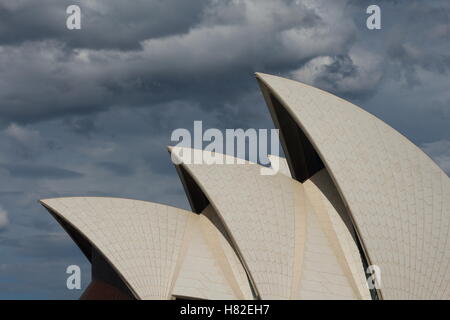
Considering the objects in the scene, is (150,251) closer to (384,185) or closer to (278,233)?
(278,233)

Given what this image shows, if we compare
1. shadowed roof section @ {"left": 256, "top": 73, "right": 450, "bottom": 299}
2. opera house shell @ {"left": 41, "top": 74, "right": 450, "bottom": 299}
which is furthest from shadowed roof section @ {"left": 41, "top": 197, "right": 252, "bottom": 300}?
shadowed roof section @ {"left": 256, "top": 73, "right": 450, "bottom": 299}

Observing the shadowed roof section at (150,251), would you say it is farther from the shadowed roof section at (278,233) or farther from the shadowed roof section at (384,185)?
the shadowed roof section at (384,185)

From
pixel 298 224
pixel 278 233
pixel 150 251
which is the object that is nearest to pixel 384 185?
pixel 298 224

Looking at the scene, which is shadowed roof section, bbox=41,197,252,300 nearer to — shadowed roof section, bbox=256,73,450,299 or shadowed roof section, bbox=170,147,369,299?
shadowed roof section, bbox=170,147,369,299
